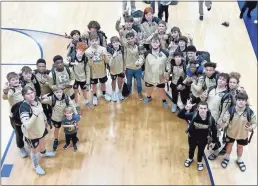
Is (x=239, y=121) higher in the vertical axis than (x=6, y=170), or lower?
higher

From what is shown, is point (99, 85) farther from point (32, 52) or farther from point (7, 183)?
point (7, 183)

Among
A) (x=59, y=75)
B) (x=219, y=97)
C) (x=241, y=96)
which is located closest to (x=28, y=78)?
(x=59, y=75)

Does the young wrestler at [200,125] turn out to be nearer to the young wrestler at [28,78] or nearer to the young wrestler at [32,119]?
the young wrestler at [32,119]

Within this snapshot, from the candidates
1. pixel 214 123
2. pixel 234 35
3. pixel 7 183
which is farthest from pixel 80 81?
pixel 234 35

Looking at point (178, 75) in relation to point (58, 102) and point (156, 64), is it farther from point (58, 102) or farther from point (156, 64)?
point (58, 102)

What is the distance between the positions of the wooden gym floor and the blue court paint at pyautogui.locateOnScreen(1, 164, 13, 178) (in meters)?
0.02

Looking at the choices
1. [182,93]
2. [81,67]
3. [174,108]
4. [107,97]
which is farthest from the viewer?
[107,97]

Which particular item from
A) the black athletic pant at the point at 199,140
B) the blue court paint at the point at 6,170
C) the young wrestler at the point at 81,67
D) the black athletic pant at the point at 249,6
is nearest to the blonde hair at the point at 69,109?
the young wrestler at the point at 81,67

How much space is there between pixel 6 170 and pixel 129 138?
1.58 meters

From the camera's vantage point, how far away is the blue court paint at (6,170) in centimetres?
477

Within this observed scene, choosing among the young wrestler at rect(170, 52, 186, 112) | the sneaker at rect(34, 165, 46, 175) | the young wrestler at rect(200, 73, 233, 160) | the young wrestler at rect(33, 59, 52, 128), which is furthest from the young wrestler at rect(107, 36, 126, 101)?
the sneaker at rect(34, 165, 46, 175)

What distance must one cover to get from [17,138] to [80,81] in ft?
3.80

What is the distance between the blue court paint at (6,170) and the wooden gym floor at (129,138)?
24 mm

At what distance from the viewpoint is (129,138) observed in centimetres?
529
